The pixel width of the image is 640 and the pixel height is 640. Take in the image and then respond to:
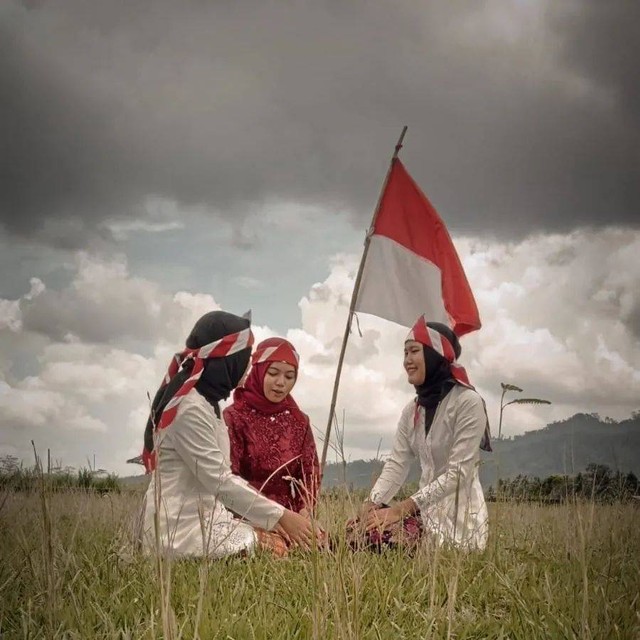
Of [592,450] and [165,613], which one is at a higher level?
[592,450]

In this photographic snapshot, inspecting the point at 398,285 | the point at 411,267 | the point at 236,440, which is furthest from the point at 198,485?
the point at 411,267

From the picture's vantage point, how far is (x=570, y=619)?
296 centimetres

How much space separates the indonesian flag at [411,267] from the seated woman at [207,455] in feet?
3.87

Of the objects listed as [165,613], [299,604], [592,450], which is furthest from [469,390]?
[165,613]

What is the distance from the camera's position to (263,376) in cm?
568

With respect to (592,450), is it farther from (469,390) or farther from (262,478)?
(262,478)

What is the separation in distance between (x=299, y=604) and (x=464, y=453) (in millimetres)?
2182

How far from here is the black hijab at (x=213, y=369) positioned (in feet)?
15.0

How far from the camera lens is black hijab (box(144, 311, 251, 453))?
4586 millimetres

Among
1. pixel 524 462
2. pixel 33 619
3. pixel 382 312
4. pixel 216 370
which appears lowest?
pixel 33 619

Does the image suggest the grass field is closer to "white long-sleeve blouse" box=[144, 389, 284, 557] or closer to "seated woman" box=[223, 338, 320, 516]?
"white long-sleeve blouse" box=[144, 389, 284, 557]

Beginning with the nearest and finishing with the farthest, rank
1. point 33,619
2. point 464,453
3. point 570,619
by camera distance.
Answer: point 570,619
point 33,619
point 464,453

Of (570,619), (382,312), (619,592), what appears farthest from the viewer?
(382,312)

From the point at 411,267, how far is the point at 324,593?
10.9ft
